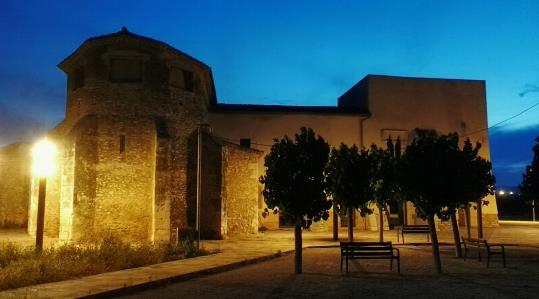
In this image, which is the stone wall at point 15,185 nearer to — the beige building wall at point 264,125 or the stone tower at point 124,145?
the stone tower at point 124,145

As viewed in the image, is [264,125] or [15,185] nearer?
[15,185]

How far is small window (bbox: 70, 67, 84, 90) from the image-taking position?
2402cm

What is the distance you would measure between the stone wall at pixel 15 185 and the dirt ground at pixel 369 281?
72.4 feet

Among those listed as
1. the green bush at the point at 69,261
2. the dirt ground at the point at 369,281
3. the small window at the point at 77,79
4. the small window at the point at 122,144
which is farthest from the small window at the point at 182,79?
the dirt ground at the point at 369,281

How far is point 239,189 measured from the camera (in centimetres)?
2480

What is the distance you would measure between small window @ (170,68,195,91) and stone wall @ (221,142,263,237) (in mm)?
3896

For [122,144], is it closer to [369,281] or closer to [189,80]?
[189,80]

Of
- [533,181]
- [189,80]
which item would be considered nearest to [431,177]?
[189,80]

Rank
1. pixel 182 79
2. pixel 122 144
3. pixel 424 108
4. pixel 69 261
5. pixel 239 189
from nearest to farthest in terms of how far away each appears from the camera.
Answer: pixel 69 261, pixel 122 144, pixel 182 79, pixel 239 189, pixel 424 108

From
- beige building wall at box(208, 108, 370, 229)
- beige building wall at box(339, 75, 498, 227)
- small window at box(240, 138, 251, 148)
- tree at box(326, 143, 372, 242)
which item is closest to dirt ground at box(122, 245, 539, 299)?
tree at box(326, 143, 372, 242)

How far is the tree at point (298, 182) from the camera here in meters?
12.0

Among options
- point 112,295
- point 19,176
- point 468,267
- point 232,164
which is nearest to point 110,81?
point 232,164

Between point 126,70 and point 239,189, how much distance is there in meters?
8.56

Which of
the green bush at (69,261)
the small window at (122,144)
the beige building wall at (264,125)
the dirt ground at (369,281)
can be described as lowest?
the dirt ground at (369,281)
